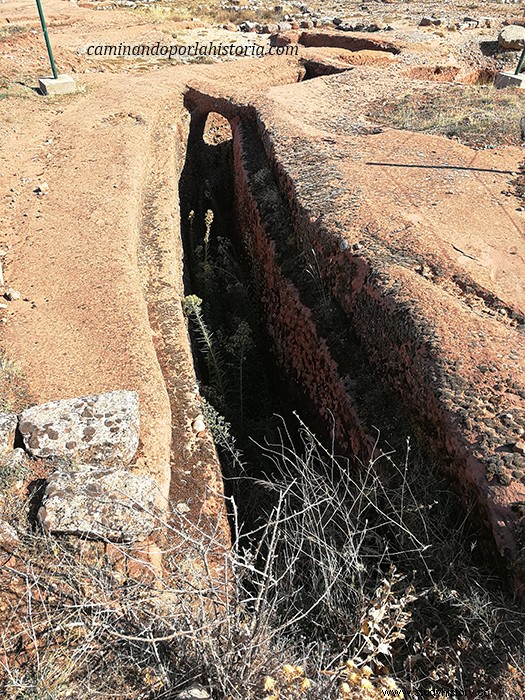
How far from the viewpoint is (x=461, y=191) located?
17.4 ft

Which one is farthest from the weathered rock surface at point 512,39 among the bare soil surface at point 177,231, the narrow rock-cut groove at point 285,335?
the narrow rock-cut groove at point 285,335

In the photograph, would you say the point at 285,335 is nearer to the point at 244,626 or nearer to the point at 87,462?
the point at 87,462

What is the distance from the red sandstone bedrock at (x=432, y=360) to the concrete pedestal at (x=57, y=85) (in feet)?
19.9

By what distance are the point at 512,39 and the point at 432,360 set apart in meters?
14.3

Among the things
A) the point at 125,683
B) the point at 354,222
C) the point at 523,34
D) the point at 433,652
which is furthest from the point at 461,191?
the point at 523,34

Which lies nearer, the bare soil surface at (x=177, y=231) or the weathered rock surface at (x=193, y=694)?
the weathered rock surface at (x=193, y=694)

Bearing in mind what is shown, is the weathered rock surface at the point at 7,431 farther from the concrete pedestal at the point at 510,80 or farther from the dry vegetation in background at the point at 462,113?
the concrete pedestal at the point at 510,80

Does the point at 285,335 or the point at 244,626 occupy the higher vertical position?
the point at 244,626

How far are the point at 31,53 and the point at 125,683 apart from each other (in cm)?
1233

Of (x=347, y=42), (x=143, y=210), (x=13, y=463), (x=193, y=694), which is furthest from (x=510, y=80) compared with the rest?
(x=193, y=694)

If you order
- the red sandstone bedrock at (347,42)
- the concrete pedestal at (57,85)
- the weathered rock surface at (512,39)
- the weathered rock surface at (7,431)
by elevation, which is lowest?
the weathered rock surface at (7,431)

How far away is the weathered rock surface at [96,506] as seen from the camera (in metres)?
2.64

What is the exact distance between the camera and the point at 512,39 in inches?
535

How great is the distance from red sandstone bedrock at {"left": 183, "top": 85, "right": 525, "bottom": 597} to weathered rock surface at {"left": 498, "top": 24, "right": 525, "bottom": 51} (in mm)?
12493
